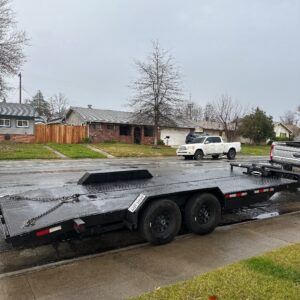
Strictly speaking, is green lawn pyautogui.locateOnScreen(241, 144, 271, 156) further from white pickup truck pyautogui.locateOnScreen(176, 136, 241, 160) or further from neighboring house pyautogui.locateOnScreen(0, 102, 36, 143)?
neighboring house pyautogui.locateOnScreen(0, 102, 36, 143)

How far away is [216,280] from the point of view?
4164 mm

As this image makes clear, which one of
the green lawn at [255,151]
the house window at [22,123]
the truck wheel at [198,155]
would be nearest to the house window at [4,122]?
the house window at [22,123]

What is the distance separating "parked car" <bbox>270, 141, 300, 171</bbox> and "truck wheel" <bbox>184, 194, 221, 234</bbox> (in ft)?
15.6

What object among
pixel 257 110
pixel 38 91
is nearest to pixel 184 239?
pixel 257 110

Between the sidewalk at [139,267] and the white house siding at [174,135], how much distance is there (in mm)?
38949

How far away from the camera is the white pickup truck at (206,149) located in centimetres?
2623

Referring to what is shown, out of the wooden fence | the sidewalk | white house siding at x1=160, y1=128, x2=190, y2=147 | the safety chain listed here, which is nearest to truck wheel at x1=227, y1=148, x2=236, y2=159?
white house siding at x1=160, y1=128, x2=190, y2=147

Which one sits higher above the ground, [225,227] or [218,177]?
[218,177]

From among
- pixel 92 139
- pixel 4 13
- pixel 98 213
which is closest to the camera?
pixel 98 213

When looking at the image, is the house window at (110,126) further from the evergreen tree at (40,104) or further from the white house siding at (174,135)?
the evergreen tree at (40,104)

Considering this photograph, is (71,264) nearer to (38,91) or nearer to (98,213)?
(98,213)

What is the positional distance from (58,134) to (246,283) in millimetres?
37151

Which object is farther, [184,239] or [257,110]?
[257,110]

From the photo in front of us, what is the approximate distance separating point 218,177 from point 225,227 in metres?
1.75
